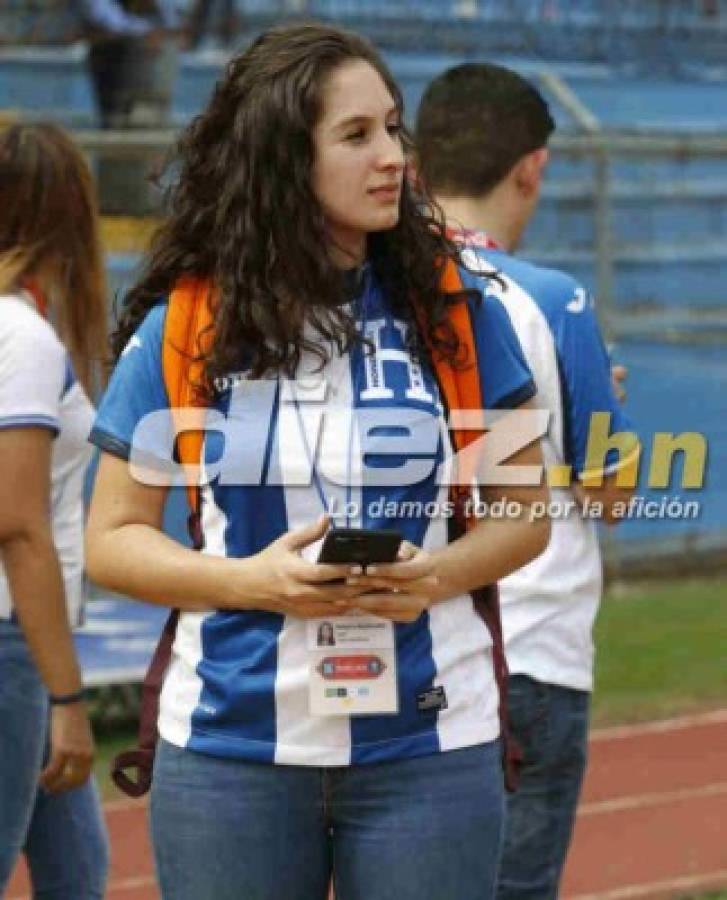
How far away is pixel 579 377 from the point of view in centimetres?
423

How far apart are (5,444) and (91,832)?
0.93m

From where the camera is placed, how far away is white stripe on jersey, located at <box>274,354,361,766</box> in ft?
10.1

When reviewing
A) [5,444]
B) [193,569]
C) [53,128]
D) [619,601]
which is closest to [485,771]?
[193,569]

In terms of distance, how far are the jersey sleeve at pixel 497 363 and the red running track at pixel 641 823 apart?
11.2 ft

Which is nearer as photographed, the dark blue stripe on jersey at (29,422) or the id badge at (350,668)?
the id badge at (350,668)

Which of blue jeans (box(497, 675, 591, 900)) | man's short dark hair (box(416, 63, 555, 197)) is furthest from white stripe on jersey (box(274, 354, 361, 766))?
man's short dark hair (box(416, 63, 555, 197))

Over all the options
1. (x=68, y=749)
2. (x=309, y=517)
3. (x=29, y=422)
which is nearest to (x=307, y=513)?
(x=309, y=517)

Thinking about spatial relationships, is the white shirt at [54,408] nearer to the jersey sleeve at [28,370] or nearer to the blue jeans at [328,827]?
the jersey sleeve at [28,370]

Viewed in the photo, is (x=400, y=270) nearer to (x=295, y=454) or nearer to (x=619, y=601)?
(x=295, y=454)

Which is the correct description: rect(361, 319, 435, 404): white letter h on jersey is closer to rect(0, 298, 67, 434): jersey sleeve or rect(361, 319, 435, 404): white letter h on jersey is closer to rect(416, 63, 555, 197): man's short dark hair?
rect(0, 298, 67, 434): jersey sleeve

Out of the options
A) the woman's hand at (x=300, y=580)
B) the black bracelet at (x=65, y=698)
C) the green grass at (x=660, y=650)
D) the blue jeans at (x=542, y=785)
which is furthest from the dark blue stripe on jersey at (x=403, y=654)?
the green grass at (x=660, y=650)

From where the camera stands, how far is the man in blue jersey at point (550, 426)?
4242mm

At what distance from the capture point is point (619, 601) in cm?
1109

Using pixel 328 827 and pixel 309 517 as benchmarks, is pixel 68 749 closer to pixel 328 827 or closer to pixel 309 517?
pixel 328 827
